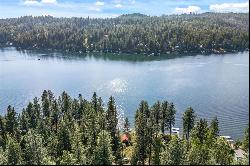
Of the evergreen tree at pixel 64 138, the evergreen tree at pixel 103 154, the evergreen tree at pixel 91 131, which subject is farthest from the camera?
the evergreen tree at pixel 64 138

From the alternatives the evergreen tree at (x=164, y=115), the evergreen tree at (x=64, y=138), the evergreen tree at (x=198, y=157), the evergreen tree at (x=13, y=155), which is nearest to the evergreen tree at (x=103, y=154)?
the evergreen tree at (x=13, y=155)

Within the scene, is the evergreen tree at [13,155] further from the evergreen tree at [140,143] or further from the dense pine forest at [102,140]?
the evergreen tree at [140,143]

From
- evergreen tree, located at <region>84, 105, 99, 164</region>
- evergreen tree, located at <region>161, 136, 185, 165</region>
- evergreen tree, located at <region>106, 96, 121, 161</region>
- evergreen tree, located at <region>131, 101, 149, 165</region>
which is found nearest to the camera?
evergreen tree, located at <region>161, 136, 185, 165</region>

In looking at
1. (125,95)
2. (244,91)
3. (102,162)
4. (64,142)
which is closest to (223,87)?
(244,91)

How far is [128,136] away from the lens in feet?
386

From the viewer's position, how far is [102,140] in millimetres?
77625

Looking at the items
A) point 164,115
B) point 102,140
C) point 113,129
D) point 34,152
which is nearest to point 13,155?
point 34,152

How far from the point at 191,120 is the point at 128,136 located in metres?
20.2

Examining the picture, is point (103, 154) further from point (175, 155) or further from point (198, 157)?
point (198, 157)

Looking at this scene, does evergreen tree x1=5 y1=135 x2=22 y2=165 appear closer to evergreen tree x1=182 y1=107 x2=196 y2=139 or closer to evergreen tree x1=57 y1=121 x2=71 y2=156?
evergreen tree x1=57 y1=121 x2=71 y2=156

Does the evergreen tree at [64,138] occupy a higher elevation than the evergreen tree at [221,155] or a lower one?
lower

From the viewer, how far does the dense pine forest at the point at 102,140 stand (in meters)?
74.1

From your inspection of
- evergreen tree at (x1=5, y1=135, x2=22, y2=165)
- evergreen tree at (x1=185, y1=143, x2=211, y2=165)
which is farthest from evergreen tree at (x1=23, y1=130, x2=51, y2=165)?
evergreen tree at (x1=185, y1=143, x2=211, y2=165)

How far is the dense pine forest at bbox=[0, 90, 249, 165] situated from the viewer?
243ft
